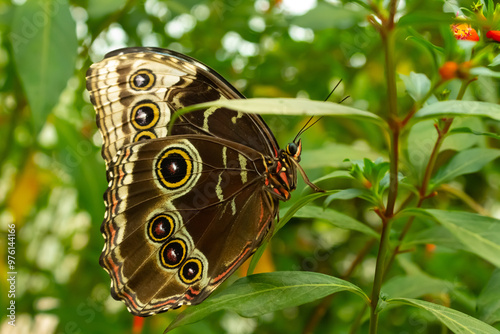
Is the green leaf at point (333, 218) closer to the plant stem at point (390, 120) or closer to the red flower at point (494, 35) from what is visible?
the plant stem at point (390, 120)

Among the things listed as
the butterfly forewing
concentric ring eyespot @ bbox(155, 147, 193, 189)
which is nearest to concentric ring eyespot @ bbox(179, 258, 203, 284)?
concentric ring eyespot @ bbox(155, 147, 193, 189)

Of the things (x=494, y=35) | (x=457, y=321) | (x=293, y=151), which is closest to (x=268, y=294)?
(x=457, y=321)

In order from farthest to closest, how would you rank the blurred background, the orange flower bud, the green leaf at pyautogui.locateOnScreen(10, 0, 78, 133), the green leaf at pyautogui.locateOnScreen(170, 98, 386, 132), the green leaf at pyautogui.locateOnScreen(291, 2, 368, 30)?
the blurred background, the green leaf at pyautogui.locateOnScreen(291, 2, 368, 30), the green leaf at pyautogui.locateOnScreen(10, 0, 78, 133), the orange flower bud, the green leaf at pyautogui.locateOnScreen(170, 98, 386, 132)

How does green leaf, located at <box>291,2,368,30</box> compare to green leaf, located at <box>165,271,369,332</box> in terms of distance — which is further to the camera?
green leaf, located at <box>291,2,368,30</box>

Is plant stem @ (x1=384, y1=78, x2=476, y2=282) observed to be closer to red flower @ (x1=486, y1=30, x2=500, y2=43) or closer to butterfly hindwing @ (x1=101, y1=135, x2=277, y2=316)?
red flower @ (x1=486, y1=30, x2=500, y2=43)

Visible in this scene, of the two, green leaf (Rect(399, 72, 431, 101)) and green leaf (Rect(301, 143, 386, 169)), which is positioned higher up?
green leaf (Rect(399, 72, 431, 101))

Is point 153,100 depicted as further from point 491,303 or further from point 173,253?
point 491,303

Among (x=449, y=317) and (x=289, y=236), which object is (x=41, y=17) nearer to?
(x=449, y=317)

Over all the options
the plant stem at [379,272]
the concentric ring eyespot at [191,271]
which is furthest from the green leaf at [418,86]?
the concentric ring eyespot at [191,271]
